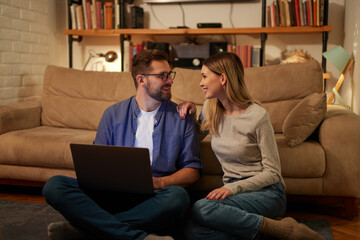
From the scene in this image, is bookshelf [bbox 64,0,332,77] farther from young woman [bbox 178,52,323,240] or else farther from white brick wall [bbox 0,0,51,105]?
young woman [bbox 178,52,323,240]

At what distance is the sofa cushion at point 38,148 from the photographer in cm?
263

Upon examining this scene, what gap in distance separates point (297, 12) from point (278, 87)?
133 cm

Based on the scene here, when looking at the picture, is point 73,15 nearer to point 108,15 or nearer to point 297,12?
point 108,15

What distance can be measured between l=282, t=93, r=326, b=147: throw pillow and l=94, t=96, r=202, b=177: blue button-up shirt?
2.05 feet

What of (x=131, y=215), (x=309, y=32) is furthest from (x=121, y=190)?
(x=309, y=32)

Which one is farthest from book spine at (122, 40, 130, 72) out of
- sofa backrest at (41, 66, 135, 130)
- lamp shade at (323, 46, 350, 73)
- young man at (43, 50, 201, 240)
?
young man at (43, 50, 201, 240)

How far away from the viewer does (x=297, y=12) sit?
3.89 meters

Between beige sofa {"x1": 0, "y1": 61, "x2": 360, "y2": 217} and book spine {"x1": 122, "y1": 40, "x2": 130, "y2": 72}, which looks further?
book spine {"x1": 122, "y1": 40, "x2": 130, "y2": 72}

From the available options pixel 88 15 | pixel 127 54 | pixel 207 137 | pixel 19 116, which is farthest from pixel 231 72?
pixel 88 15

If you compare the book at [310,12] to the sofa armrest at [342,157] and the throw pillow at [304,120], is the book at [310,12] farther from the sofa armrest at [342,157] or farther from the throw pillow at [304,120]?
the sofa armrest at [342,157]

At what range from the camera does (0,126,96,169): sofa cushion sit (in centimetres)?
263

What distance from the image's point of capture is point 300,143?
7.95 ft

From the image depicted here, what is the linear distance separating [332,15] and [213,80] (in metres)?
2.66

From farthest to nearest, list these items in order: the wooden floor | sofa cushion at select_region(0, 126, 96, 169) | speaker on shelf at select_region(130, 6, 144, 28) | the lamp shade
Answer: speaker on shelf at select_region(130, 6, 144, 28) < the lamp shade < sofa cushion at select_region(0, 126, 96, 169) < the wooden floor
